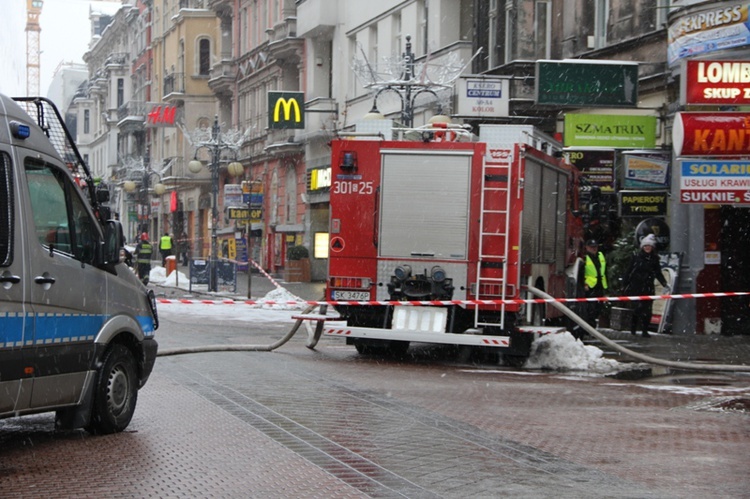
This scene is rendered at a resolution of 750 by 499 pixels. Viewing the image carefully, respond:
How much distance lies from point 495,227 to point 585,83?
23.7ft

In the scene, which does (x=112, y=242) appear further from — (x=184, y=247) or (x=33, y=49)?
(x=33, y=49)

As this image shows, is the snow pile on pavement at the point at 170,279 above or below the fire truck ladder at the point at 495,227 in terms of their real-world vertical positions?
below

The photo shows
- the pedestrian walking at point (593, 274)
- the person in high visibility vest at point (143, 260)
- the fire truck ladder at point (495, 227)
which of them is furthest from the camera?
the person in high visibility vest at point (143, 260)

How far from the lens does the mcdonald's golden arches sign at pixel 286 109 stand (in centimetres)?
3869

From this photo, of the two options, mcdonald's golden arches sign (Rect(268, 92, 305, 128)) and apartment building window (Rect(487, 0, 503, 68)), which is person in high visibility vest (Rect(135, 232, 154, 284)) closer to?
mcdonald's golden arches sign (Rect(268, 92, 305, 128))

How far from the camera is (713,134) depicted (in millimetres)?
18750

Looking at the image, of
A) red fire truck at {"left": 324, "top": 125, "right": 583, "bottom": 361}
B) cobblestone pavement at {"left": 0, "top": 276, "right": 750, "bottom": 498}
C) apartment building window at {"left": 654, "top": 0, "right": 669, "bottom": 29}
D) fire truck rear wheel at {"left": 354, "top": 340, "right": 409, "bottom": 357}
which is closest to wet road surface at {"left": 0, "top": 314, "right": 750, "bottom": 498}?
cobblestone pavement at {"left": 0, "top": 276, "right": 750, "bottom": 498}

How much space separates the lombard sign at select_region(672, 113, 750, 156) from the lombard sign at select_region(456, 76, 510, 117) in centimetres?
573

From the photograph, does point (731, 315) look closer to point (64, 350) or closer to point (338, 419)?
point (338, 419)

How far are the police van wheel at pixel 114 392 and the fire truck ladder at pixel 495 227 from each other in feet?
21.9

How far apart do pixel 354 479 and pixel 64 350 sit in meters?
2.25

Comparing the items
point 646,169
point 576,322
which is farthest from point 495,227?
point 646,169

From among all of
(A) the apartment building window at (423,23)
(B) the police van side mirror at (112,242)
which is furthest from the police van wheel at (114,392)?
(A) the apartment building window at (423,23)

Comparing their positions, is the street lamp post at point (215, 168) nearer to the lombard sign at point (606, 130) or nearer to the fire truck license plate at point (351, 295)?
the lombard sign at point (606, 130)
